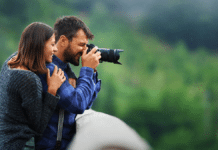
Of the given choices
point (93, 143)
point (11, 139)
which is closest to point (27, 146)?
point (11, 139)

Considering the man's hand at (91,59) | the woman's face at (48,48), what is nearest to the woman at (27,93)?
the woman's face at (48,48)

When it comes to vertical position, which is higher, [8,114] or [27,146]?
[8,114]

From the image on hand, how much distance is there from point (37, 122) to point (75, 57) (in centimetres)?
32

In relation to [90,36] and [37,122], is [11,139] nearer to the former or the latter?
[37,122]

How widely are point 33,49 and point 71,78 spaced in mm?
261

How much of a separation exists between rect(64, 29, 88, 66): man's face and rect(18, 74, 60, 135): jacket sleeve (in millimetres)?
237

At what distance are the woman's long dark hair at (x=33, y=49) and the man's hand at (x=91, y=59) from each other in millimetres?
183

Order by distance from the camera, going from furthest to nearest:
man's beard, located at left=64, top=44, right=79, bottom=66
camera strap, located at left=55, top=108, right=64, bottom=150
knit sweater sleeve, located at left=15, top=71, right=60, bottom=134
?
man's beard, located at left=64, top=44, right=79, bottom=66 → camera strap, located at left=55, top=108, right=64, bottom=150 → knit sweater sleeve, located at left=15, top=71, right=60, bottom=134

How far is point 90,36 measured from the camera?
104 centimetres

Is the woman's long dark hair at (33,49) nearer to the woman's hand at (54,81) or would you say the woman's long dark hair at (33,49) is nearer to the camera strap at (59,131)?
the woman's hand at (54,81)

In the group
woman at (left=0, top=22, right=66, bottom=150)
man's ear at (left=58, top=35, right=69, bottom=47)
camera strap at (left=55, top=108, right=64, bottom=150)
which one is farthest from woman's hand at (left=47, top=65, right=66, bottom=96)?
man's ear at (left=58, top=35, right=69, bottom=47)

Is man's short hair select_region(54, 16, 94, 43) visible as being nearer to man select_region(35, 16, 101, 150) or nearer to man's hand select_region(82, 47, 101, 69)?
man select_region(35, 16, 101, 150)

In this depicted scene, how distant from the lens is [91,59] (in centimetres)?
94

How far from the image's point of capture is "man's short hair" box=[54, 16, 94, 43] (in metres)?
1.00
